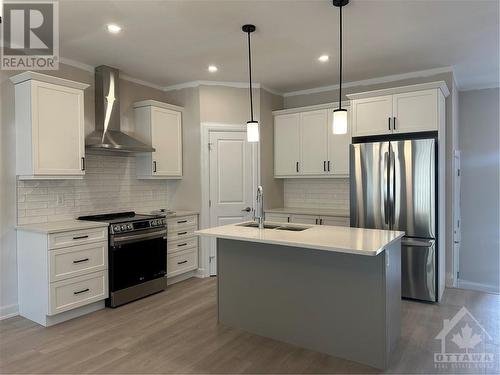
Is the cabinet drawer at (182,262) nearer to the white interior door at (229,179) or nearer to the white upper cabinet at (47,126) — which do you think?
the white interior door at (229,179)

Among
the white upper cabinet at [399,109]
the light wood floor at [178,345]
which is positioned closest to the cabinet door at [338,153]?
the white upper cabinet at [399,109]

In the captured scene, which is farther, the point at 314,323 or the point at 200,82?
the point at 200,82

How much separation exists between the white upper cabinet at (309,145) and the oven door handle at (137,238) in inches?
80.9

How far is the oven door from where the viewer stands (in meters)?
3.82

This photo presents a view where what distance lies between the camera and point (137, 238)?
13.3 ft

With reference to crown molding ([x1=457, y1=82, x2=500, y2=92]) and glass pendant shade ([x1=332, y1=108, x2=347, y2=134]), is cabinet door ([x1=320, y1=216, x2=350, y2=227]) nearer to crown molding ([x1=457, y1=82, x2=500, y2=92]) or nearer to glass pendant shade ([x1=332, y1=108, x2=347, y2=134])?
glass pendant shade ([x1=332, y1=108, x2=347, y2=134])

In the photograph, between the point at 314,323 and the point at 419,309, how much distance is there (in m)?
1.58

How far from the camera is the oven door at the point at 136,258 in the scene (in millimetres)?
3818

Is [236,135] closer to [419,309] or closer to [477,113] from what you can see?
[419,309]

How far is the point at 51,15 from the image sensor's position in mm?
3000

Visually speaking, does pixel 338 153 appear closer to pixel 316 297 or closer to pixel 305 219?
pixel 305 219

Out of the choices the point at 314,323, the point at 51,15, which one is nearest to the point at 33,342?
the point at 314,323

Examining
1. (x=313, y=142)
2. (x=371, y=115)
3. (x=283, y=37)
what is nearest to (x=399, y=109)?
(x=371, y=115)

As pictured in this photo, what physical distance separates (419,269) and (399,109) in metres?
1.87
